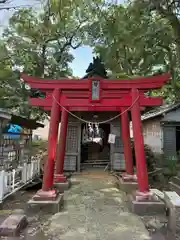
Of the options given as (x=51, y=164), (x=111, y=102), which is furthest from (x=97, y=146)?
(x=51, y=164)

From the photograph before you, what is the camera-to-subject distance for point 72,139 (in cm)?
1322

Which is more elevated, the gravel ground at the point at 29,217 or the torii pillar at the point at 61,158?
the torii pillar at the point at 61,158

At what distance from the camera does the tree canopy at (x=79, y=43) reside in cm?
1166

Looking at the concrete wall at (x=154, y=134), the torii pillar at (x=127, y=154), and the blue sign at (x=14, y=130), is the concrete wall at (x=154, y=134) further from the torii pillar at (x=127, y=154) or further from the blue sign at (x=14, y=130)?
the blue sign at (x=14, y=130)

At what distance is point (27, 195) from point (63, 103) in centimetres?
414

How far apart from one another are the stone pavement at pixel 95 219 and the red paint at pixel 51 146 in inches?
37.0

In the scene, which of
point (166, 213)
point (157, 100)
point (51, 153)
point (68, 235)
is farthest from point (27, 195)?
point (157, 100)

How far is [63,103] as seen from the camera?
7.57 m

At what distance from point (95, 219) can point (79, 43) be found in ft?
54.8

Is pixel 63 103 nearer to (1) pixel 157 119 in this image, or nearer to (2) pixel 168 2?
(2) pixel 168 2

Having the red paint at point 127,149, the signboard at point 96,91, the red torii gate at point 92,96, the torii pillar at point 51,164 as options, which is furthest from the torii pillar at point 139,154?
the torii pillar at point 51,164

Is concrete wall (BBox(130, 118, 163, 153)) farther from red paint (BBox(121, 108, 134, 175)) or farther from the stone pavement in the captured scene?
the stone pavement

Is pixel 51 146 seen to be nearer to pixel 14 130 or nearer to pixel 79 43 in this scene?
pixel 14 130

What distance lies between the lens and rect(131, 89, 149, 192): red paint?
22.0ft
